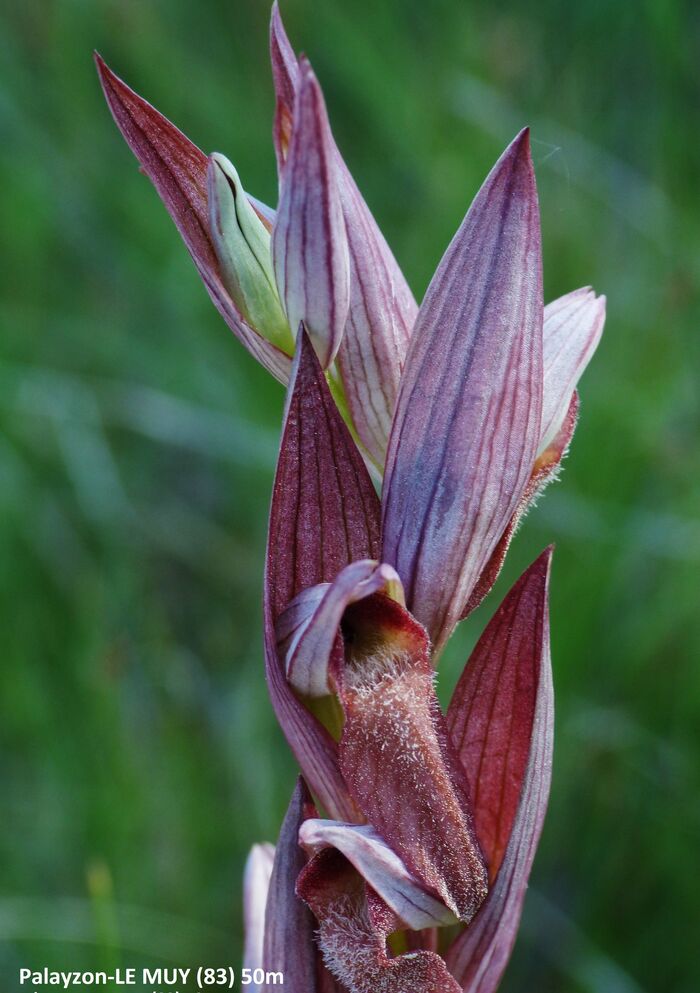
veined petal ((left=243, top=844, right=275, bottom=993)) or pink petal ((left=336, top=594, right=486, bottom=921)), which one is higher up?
pink petal ((left=336, top=594, right=486, bottom=921))

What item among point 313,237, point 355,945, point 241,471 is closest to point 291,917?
point 355,945

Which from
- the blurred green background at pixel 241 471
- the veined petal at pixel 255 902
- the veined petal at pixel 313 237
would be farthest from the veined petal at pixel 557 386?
the blurred green background at pixel 241 471

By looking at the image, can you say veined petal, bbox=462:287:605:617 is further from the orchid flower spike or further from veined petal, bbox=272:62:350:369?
veined petal, bbox=272:62:350:369

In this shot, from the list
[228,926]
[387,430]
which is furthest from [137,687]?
[387,430]

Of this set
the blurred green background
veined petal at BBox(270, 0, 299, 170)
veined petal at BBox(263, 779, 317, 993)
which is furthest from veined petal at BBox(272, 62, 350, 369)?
the blurred green background

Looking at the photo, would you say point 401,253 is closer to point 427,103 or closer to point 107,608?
point 427,103

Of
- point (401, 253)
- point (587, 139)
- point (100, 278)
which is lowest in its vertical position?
point (100, 278)

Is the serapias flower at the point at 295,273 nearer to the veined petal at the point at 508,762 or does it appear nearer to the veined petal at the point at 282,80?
the veined petal at the point at 282,80
